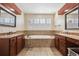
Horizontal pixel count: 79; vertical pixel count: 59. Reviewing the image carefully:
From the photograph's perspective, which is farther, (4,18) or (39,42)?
(39,42)

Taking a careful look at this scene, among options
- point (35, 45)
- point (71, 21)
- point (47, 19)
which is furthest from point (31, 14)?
point (71, 21)

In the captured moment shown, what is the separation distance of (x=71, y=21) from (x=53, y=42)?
193 centimetres

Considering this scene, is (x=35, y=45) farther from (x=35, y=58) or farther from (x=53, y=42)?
(x=35, y=58)

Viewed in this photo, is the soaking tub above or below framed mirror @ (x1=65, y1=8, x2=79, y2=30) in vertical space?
below

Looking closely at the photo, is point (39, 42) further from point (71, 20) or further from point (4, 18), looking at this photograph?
point (4, 18)

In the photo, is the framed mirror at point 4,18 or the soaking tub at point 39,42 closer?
the framed mirror at point 4,18

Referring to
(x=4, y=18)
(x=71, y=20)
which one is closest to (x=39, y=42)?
(x=71, y=20)

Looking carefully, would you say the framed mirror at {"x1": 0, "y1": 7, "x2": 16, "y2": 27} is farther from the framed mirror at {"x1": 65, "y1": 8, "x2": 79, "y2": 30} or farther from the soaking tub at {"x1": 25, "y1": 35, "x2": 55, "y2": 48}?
the framed mirror at {"x1": 65, "y1": 8, "x2": 79, "y2": 30}

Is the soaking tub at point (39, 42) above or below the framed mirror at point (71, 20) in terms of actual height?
below

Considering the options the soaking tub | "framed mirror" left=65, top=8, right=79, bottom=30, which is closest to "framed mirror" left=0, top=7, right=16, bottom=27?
the soaking tub

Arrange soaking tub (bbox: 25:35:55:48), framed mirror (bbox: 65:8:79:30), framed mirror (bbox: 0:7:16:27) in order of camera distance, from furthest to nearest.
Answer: soaking tub (bbox: 25:35:55:48), framed mirror (bbox: 65:8:79:30), framed mirror (bbox: 0:7:16:27)

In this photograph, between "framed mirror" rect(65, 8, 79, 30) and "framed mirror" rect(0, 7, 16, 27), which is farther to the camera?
"framed mirror" rect(65, 8, 79, 30)

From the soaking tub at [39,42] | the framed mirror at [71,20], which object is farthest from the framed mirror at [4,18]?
the framed mirror at [71,20]

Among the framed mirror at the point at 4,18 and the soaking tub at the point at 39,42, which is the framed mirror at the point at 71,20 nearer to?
the soaking tub at the point at 39,42
